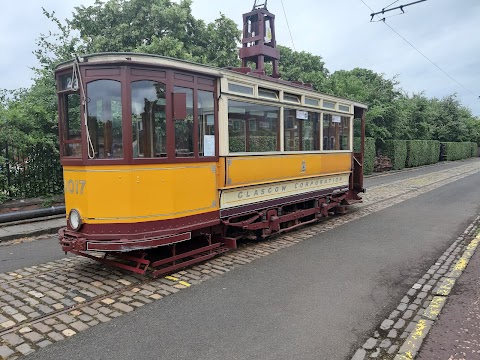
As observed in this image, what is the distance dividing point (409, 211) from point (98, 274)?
8965mm

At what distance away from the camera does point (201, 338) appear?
3.86 metres

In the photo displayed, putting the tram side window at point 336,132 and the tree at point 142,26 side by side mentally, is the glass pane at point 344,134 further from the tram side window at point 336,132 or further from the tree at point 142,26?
the tree at point 142,26

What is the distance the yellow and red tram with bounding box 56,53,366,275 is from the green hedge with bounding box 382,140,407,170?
849 inches

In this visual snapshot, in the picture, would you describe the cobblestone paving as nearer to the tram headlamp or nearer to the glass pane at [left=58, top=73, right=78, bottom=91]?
the tram headlamp

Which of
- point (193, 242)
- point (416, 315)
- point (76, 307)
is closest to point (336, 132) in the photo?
point (193, 242)

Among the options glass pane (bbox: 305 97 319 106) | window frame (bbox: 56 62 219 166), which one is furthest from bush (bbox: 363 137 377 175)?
window frame (bbox: 56 62 219 166)

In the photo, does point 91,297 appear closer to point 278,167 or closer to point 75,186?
point 75,186

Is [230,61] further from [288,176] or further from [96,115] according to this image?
[96,115]

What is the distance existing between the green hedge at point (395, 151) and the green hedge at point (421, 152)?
2.34 m

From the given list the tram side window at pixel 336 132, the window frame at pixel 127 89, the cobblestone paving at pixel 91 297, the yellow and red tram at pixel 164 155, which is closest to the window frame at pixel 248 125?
the yellow and red tram at pixel 164 155

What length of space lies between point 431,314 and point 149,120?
14.2 ft

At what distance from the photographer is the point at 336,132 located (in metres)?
9.73

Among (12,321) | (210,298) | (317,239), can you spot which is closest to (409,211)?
(317,239)

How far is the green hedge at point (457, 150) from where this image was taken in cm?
4009
